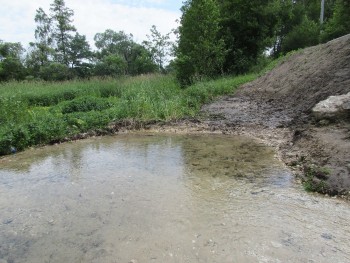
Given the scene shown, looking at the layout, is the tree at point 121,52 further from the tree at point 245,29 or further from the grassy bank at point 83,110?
the grassy bank at point 83,110

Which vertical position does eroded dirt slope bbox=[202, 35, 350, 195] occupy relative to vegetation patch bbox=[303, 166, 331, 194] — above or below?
above

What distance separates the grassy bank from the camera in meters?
6.67

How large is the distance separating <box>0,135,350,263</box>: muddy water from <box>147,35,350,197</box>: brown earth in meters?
0.40

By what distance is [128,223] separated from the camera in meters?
3.22

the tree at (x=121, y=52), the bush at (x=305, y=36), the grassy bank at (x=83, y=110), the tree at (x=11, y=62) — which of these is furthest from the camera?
the tree at (x=121, y=52)

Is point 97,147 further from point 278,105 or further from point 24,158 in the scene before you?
point 278,105

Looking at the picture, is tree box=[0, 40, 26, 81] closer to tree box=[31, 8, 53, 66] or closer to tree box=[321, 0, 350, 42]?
tree box=[31, 8, 53, 66]

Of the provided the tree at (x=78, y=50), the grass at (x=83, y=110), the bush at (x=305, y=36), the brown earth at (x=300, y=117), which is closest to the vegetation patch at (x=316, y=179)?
the brown earth at (x=300, y=117)

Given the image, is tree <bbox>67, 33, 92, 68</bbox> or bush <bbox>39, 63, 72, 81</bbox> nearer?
bush <bbox>39, 63, 72, 81</bbox>

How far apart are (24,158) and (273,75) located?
33.2 feet

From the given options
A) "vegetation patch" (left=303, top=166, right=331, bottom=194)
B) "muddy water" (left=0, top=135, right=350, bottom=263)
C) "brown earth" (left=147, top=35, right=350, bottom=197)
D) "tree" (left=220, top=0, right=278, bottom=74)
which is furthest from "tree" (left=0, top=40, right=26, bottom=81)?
"vegetation patch" (left=303, top=166, right=331, bottom=194)

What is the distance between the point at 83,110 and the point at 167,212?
6.75m

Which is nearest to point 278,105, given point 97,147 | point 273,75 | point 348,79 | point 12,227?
point 348,79

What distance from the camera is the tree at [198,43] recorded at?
13.7 meters
